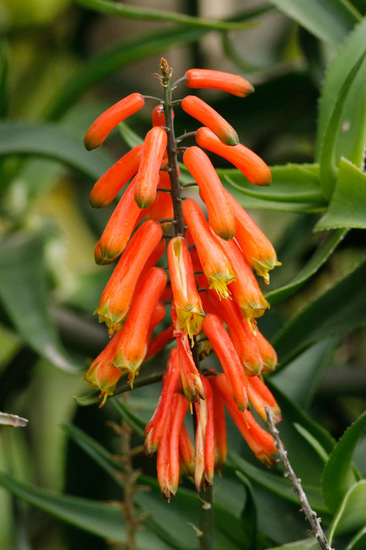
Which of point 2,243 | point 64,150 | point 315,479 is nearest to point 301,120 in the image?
point 64,150

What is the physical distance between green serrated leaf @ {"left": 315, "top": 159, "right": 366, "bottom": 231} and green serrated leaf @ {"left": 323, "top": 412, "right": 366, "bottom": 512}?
16 cm

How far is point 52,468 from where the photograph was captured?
3.63 feet

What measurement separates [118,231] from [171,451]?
0.15m

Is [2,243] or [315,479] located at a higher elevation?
[2,243]

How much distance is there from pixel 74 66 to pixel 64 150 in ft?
1.81

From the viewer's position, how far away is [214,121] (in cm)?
43

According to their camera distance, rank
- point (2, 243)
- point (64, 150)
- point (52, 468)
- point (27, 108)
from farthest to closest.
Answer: point (27, 108) < point (52, 468) < point (2, 243) < point (64, 150)

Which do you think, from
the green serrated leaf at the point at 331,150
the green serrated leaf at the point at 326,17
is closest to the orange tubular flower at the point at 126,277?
the green serrated leaf at the point at 331,150

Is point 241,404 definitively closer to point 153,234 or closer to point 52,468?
point 153,234

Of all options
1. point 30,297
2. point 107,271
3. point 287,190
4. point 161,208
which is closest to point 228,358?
point 161,208

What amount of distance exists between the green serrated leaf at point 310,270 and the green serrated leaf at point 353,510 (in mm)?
157

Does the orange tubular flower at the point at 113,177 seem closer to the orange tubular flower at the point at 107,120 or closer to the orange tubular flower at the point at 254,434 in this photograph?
the orange tubular flower at the point at 107,120

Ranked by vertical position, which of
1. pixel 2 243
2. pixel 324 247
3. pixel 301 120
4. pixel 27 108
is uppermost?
pixel 27 108

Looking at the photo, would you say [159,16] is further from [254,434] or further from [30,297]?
[254,434]
